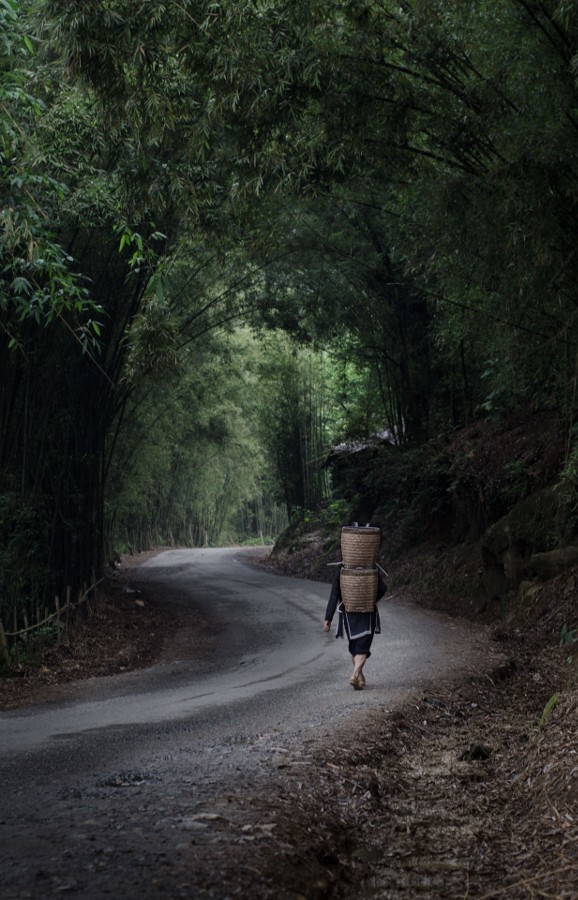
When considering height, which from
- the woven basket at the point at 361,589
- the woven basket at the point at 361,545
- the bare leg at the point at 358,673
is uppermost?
the woven basket at the point at 361,545

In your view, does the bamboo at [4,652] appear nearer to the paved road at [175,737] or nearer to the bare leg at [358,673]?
the paved road at [175,737]

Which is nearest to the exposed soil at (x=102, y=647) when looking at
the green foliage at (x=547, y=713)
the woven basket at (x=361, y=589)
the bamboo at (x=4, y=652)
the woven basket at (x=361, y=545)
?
the bamboo at (x=4, y=652)

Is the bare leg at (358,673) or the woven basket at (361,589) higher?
the woven basket at (361,589)

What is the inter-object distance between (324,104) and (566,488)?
159 inches

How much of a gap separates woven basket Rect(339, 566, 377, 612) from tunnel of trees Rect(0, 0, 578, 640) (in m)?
2.11

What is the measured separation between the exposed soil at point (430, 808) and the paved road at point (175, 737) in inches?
7.8

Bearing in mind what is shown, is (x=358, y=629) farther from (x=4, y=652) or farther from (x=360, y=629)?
(x=4, y=652)

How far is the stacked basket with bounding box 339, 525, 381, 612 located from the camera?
6820mm

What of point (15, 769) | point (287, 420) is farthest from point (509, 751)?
point (287, 420)

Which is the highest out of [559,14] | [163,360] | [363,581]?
[559,14]

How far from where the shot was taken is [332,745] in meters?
4.83

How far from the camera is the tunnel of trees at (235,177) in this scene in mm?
5785

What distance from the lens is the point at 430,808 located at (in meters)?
4.14

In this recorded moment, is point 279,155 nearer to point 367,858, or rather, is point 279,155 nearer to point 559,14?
point 559,14
